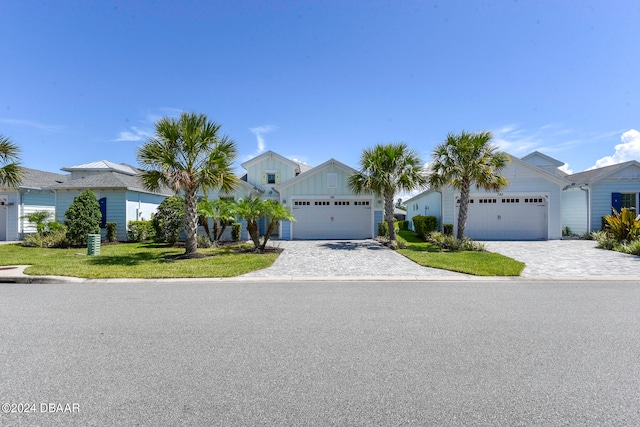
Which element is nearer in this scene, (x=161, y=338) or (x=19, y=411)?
(x=19, y=411)

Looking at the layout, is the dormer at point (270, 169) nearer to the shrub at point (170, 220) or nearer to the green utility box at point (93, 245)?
the shrub at point (170, 220)

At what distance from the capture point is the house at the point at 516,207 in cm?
1856

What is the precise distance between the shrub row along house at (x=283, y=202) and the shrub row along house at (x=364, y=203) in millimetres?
51

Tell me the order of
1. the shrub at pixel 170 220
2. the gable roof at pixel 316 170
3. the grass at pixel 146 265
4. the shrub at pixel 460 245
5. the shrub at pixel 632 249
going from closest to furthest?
1. the grass at pixel 146 265
2. the shrub at pixel 632 249
3. the shrub at pixel 460 245
4. the shrub at pixel 170 220
5. the gable roof at pixel 316 170

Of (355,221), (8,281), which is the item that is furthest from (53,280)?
(355,221)

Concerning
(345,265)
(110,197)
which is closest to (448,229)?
(345,265)

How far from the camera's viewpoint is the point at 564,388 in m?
3.06

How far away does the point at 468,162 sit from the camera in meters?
14.8

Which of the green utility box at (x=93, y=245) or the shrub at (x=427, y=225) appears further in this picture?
the shrub at (x=427, y=225)

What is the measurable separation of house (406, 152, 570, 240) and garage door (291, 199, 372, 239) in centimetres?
513

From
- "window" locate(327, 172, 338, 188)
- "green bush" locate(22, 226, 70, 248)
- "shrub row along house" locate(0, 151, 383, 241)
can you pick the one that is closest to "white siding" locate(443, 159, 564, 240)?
"shrub row along house" locate(0, 151, 383, 241)

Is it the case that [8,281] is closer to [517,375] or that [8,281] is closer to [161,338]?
[161,338]

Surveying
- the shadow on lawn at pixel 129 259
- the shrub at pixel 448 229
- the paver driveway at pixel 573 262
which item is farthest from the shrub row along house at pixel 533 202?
the shadow on lawn at pixel 129 259

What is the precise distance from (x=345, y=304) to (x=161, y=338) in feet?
10.3
